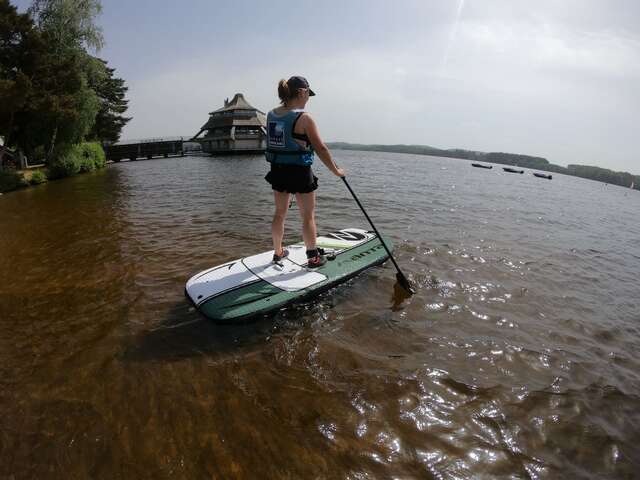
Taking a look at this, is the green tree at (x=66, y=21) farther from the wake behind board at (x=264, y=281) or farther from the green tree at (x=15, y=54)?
the wake behind board at (x=264, y=281)

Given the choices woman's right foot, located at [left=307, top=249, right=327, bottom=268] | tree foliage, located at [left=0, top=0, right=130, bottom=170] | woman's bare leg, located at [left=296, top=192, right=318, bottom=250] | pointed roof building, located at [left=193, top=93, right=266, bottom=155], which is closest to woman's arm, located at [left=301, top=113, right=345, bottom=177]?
woman's bare leg, located at [left=296, top=192, right=318, bottom=250]

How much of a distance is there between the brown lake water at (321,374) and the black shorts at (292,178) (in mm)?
1896

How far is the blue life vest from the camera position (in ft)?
15.7

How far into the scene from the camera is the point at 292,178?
5.09 m

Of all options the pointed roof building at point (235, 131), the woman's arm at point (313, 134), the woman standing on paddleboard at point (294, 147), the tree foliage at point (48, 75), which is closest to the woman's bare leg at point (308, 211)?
the woman standing on paddleboard at point (294, 147)

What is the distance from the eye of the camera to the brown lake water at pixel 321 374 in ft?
9.27

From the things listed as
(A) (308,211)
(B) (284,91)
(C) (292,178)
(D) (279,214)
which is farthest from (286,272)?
(B) (284,91)

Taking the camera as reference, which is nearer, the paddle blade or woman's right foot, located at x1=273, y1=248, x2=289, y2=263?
woman's right foot, located at x1=273, y1=248, x2=289, y2=263

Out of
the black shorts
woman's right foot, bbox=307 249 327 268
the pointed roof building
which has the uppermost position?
the pointed roof building

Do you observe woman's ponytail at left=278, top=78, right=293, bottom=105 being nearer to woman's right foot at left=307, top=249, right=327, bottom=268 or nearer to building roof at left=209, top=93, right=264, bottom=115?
woman's right foot at left=307, top=249, right=327, bottom=268

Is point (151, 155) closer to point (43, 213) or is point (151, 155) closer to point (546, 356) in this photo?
point (43, 213)

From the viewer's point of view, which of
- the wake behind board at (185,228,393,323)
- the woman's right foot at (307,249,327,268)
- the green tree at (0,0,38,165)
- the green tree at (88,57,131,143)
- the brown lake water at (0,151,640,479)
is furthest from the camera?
the green tree at (88,57,131,143)

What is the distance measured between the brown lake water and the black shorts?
190 centimetres

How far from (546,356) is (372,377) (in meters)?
2.62
